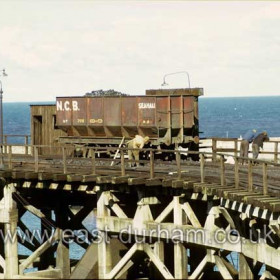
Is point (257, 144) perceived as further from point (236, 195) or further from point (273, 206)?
point (273, 206)

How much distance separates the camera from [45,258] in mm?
30266

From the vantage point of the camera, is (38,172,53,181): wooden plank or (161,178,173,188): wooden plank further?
(38,172,53,181): wooden plank

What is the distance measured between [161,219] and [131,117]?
49.2ft

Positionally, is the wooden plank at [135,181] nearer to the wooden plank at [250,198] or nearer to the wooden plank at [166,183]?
the wooden plank at [166,183]

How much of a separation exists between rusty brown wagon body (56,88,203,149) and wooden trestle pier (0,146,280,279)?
329 inches

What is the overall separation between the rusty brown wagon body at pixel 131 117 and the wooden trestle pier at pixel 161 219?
8.36m

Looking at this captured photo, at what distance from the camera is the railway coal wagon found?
1471 inches

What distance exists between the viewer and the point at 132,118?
126 ft

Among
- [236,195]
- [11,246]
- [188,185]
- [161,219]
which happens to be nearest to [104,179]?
[161,219]

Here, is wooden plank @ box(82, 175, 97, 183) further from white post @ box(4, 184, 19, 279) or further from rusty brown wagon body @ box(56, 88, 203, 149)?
rusty brown wagon body @ box(56, 88, 203, 149)

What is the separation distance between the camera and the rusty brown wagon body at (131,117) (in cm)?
3738

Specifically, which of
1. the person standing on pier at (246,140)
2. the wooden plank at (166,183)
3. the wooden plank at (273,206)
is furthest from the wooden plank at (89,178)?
the person standing on pier at (246,140)

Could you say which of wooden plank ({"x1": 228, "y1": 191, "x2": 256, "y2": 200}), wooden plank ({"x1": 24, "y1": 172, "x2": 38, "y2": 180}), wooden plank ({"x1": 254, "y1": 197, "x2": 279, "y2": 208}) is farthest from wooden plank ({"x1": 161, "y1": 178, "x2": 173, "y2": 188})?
wooden plank ({"x1": 24, "y1": 172, "x2": 38, "y2": 180})

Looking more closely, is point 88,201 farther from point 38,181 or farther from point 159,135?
point 159,135
